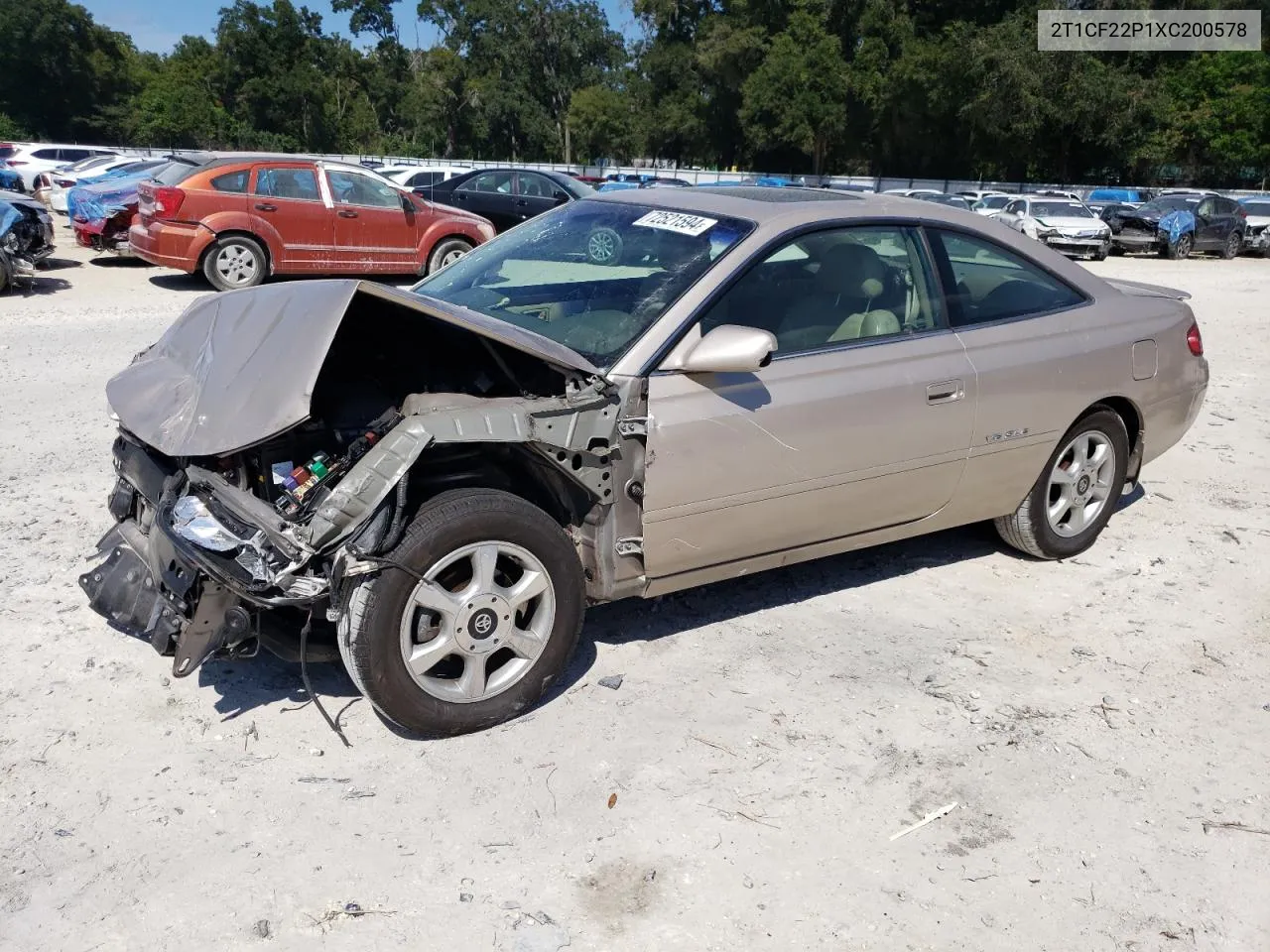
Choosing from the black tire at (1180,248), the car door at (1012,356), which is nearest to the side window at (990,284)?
the car door at (1012,356)

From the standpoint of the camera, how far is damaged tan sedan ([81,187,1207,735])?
3.29 m

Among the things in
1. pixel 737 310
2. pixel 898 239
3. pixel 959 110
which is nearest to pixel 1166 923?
pixel 737 310

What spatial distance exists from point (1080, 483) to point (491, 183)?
16306 mm

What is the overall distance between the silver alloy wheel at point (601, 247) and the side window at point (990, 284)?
53.7 inches

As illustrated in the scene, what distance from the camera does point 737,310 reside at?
3955mm

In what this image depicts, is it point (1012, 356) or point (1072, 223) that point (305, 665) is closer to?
point (1012, 356)

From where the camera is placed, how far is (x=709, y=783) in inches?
133

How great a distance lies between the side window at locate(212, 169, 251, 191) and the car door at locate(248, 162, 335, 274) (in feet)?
0.32

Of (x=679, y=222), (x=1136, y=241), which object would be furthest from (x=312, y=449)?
(x=1136, y=241)

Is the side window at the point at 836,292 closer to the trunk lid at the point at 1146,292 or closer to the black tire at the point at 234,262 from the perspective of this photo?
the trunk lid at the point at 1146,292

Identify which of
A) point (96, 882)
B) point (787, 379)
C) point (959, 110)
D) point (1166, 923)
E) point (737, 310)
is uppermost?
point (959, 110)

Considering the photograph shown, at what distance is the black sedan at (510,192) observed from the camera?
1933 centimetres

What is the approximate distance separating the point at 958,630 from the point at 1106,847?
1456 millimetres

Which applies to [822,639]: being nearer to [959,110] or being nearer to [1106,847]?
[1106,847]
